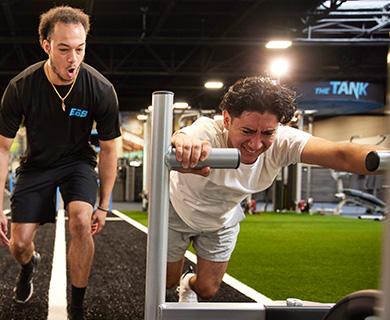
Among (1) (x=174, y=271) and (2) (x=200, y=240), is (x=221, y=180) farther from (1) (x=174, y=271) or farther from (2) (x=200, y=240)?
(1) (x=174, y=271)

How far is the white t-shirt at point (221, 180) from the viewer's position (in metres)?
2.00

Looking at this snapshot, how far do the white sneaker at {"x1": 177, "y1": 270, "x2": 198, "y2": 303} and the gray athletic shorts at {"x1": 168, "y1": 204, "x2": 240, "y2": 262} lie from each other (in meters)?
0.21

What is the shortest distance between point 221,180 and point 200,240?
1.80 ft

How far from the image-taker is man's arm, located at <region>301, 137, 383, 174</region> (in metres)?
1.57

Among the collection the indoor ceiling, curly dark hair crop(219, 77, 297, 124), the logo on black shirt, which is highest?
the indoor ceiling

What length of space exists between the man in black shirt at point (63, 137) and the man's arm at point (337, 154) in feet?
3.52

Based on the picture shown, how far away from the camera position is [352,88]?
10.8 meters

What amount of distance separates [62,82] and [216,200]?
0.93 m

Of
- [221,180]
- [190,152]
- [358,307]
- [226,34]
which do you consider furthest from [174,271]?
[226,34]

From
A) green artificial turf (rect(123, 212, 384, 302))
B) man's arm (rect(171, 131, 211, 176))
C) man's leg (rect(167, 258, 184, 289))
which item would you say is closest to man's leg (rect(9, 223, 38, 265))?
man's leg (rect(167, 258, 184, 289))

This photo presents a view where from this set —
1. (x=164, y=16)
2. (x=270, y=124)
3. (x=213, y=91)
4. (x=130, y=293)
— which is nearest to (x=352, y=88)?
(x=164, y=16)

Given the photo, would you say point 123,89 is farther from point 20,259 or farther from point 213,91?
point 20,259

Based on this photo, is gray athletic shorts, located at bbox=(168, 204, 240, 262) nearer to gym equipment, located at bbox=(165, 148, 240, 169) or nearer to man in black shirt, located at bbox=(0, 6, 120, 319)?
man in black shirt, located at bbox=(0, 6, 120, 319)

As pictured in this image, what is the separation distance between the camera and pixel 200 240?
99.4 inches
